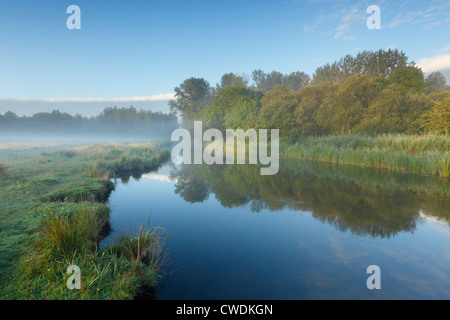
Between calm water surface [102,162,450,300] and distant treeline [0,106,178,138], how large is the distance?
9980cm

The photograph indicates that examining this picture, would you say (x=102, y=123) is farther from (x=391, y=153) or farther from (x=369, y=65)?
(x=391, y=153)

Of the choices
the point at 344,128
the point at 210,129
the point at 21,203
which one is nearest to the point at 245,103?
the point at 210,129

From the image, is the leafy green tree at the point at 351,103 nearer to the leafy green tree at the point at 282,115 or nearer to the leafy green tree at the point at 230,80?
the leafy green tree at the point at 282,115

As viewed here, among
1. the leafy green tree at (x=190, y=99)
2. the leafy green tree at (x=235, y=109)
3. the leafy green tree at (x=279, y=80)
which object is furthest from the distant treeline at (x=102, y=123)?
the leafy green tree at (x=235, y=109)

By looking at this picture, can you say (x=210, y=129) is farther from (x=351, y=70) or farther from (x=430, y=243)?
(x=430, y=243)

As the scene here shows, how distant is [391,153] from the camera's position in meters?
16.6

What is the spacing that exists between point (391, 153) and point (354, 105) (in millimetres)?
12283

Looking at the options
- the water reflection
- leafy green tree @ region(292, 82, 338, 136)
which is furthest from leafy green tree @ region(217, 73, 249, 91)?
the water reflection

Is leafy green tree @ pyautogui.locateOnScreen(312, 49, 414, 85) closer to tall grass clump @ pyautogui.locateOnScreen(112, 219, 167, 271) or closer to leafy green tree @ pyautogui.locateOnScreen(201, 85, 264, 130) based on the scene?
leafy green tree @ pyautogui.locateOnScreen(201, 85, 264, 130)

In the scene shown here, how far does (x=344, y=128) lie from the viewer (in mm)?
27875

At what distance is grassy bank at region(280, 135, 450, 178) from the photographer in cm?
1434

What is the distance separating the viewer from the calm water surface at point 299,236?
13.9 ft

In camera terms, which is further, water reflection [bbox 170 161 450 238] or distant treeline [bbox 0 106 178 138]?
distant treeline [bbox 0 106 178 138]

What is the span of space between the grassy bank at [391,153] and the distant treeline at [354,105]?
465 centimetres
